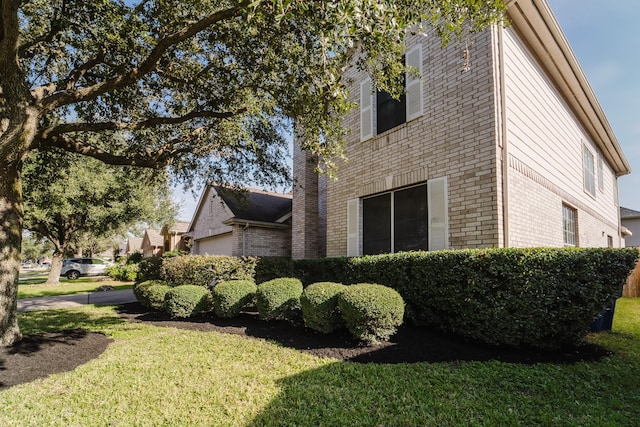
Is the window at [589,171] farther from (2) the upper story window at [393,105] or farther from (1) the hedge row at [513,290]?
(1) the hedge row at [513,290]

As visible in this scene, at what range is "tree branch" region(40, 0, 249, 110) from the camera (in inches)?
179

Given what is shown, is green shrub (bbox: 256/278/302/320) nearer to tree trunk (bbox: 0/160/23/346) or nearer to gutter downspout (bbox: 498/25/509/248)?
tree trunk (bbox: 0/160/23/346)

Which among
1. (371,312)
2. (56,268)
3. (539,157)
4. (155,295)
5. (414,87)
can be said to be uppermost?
(414,87)

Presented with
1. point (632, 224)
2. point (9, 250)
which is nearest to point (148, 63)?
point (9, 250)

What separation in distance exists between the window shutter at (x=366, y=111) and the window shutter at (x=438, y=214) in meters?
2.59

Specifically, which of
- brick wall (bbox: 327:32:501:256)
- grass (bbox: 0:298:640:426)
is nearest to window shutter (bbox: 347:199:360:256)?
brick wall (bbox: 327:32:501:256)

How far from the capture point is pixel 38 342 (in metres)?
5.10

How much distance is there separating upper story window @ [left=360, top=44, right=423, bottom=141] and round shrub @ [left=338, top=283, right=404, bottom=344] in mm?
4479

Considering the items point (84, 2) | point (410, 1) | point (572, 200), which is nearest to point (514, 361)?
point (410, 1)

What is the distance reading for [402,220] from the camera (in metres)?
7.38

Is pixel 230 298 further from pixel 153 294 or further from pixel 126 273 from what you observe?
pixel 126 273

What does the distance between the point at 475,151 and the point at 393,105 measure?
9.01 ft

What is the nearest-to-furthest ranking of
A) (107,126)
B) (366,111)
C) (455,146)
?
(107,126) < (455,146) < (366,111)

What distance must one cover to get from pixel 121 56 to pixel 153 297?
18.1ft
